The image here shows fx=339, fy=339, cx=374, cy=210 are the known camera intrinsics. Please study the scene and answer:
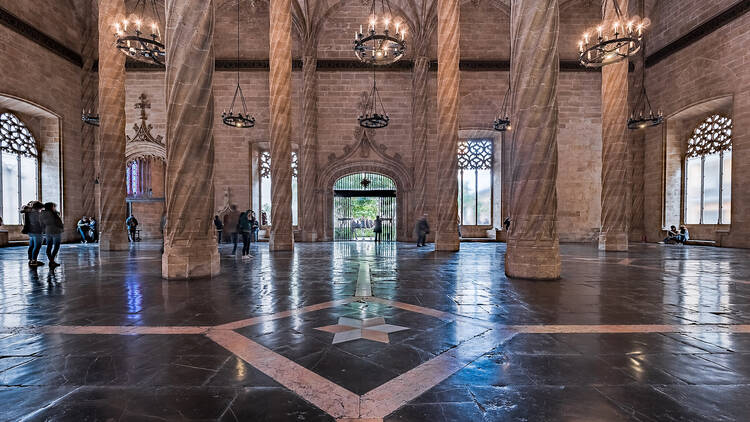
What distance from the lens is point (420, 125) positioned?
1580 centimetres

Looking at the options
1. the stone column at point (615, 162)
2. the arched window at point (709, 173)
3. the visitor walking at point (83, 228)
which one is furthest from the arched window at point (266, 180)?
the arched window at point (709, 173)

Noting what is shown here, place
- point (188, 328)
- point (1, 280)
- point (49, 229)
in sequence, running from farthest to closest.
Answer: point (49, 229) → point (1, 280) → point (188, 328)

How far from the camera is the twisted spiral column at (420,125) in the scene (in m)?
15.7

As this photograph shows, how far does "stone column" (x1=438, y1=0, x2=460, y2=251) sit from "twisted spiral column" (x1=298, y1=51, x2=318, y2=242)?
23.8ft

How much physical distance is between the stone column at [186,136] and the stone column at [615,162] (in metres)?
12.1

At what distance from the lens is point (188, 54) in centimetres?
595

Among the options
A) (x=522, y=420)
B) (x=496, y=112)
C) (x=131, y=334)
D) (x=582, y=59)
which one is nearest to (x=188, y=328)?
(x=131, y=334)

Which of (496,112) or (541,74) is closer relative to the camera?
(541,74)

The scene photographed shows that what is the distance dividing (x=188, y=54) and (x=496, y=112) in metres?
14.9

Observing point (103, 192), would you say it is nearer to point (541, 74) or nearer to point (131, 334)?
point (131, 334)

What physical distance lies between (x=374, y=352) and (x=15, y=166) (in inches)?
772

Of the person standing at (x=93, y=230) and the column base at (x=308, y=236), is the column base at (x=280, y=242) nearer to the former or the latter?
the column base at (x=308, y=236)

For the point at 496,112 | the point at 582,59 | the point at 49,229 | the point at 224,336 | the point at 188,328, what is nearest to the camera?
the point at 224,336

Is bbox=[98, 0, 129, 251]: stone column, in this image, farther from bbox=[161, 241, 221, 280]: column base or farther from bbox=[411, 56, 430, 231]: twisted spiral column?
bbox=[411, 56, 430, 231]: twisted spiral column
